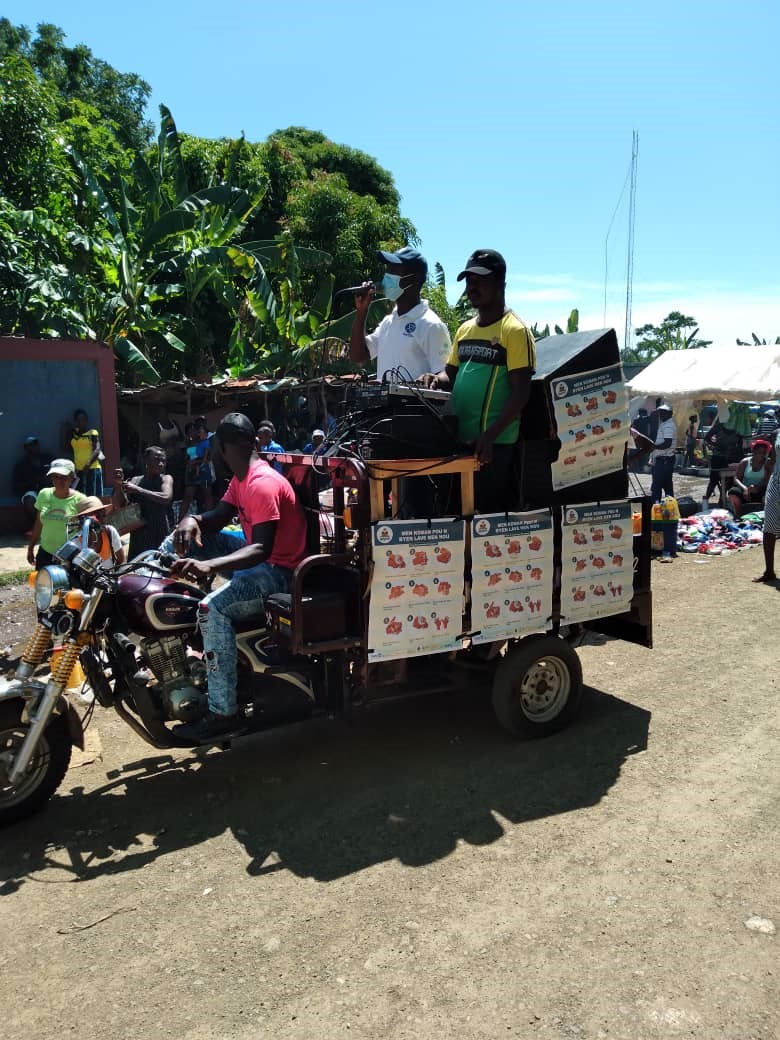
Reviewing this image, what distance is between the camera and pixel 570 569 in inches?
199

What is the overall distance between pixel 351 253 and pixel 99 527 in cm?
1843

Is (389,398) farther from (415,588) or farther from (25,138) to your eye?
(25,138)

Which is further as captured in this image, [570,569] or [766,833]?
[570,569]

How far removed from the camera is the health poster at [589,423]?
4949mm

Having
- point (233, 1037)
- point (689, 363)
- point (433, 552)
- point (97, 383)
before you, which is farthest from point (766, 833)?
point (689, 363)

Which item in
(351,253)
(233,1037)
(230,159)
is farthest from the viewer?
(351,253)

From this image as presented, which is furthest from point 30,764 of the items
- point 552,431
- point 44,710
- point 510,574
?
point 552,431

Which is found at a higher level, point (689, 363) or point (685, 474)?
point (689, 363)

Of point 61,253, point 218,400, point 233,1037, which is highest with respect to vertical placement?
point 61,253

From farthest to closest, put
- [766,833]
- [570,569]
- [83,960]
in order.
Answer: [570,569] → [766,833] → [83,960]

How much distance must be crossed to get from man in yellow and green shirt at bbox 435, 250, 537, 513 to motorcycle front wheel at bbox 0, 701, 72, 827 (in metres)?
2.54

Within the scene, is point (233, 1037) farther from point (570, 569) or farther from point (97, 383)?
point (97, 383)

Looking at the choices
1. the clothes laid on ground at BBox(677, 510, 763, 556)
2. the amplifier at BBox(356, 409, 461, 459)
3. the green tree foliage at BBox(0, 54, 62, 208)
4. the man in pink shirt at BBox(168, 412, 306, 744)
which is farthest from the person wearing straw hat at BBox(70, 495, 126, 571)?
the green tree foliage at BBox(0, 54, 62, 208)

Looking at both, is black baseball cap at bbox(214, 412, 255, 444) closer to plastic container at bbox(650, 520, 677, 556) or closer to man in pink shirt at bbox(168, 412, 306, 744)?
man in pink shirt at bbox(168, 412, 306, 744)
